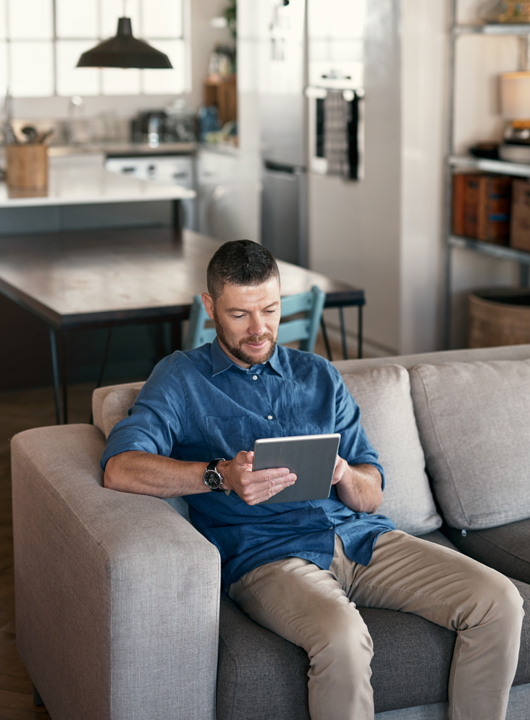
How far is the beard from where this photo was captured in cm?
194

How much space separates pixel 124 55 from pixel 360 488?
2.57 meters

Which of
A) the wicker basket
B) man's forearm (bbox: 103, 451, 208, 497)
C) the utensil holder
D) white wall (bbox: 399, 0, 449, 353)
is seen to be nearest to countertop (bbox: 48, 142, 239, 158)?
the utensil holder

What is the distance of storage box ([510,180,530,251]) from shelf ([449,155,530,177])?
68 millimetres

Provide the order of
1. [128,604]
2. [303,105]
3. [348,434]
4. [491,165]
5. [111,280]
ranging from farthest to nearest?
[303,105], [491,165], [111,280], [348,434], [128,604]

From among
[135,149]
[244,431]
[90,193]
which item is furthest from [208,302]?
[135,149]

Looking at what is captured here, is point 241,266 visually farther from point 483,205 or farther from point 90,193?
point 483,205

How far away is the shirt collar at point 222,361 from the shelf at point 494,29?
3110 mm

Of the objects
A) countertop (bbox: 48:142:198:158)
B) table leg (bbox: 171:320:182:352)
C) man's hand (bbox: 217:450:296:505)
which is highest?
countertop (bbox: 48:142:198:158)

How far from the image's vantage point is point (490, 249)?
466 centimetres

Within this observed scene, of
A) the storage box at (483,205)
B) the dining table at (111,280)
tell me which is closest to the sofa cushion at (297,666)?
the dining table at (111,280)

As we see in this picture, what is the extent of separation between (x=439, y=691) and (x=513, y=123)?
3.53 m

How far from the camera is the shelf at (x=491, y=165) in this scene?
438cm

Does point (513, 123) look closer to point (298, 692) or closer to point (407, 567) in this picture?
point (407, 567)

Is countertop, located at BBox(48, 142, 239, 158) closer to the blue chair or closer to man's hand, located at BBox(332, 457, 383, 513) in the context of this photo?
the blue chair
